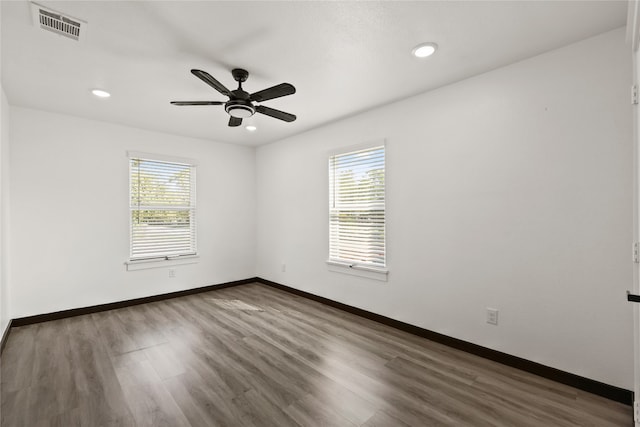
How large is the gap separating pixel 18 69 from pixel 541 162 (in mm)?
4631

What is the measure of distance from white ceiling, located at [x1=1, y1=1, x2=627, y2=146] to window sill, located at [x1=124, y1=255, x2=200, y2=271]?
226 cm

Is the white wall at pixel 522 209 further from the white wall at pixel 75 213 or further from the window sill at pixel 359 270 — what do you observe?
the white wall at pixel 75 213

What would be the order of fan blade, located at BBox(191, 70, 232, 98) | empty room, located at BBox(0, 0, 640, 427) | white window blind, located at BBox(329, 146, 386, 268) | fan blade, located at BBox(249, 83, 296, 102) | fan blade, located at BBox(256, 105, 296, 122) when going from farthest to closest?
white window blind, located at BBox(329, 146, 386, 268) → fan blade, located at BBox(256, 105, 296, 122) → fan blade, located at BBox(249, 83, 296, 102) → fan blade, located at BBox(191, 70, 232, 98) → empty room, located at BBox(0, 0, 640, 427)

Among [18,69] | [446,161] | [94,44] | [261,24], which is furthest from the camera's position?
[446,161]

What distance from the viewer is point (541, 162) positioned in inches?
96.0

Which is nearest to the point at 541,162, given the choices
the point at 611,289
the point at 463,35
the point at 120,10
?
the point at 611,289

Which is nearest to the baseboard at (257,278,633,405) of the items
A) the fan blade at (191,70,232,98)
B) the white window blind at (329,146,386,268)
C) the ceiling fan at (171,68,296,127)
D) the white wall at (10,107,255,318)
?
the white window blind at (329,146,386,268)

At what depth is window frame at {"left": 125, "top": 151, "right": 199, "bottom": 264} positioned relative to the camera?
4.37 meters

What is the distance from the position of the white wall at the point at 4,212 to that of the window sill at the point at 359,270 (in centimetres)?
363

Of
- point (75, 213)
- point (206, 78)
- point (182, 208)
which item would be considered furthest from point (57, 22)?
point (182, 208)

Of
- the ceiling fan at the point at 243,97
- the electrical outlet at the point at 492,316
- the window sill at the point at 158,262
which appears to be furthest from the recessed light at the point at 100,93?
the electrical outlet at the point at 492,316

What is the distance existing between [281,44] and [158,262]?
3848mm

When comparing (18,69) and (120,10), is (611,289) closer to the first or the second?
(120,10)

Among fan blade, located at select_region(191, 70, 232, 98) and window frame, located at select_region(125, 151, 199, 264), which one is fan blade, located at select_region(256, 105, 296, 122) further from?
window frame, located at select_region(125, 151, 199, 264)
